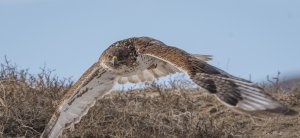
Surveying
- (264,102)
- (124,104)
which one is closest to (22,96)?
(124,104)

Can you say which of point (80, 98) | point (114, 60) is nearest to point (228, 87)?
point (114, 60)

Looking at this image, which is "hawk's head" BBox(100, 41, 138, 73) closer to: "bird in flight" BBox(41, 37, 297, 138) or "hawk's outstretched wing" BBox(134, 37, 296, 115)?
"bird in flight" BBox(41, 37, 297, 138)

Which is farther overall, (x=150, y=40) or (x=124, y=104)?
(x=124, y=104)

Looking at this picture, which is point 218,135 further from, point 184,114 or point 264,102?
point 264,102

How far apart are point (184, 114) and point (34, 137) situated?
201 centimetres

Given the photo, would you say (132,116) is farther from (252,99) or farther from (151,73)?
(252,99)

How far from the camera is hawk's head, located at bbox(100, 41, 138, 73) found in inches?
402

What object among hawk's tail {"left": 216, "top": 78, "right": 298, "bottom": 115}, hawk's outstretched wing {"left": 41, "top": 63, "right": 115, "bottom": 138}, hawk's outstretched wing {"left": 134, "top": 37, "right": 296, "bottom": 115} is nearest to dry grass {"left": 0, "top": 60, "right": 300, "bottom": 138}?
hawk's outstretched wing {"left": 41, "top": 63, "right": 115, "bottom": 138}

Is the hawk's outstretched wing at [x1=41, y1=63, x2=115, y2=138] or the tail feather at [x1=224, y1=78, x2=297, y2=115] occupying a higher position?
the hawk's outstretched wing at [x1=41, y1=63, x2=115, y2=138]

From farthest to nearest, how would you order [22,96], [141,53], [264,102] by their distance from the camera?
1. [22,96]
2. [141,53]
3. [264,102]

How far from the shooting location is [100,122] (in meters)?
10.3

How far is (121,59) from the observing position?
10.2 m

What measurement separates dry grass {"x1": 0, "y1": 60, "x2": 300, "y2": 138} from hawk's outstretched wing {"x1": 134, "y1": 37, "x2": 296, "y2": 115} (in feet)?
4.98

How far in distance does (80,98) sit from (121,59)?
0.75 m
